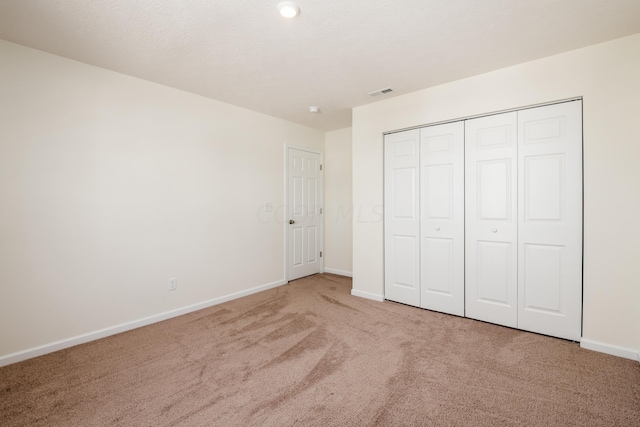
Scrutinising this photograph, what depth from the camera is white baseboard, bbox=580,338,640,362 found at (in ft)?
7.32

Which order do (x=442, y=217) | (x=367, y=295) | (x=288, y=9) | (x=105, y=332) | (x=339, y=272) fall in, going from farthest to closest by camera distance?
(x=339, y=272), (x=367, y=295), (x=442, y=217), (x=105, y=332), (x=288, y=9)

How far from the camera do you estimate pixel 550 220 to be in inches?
102

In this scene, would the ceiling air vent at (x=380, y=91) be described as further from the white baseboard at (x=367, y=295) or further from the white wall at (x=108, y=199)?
the white baseboard at (x=367, y=295)

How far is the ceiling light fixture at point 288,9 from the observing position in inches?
73.5

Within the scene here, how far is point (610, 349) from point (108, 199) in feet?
15.0

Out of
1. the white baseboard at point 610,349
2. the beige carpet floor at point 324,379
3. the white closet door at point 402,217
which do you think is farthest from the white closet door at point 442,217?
the white baseboard at point 610,349

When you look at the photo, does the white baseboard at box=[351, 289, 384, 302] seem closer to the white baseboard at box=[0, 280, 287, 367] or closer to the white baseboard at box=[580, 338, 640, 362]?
the white baseboard at box=[0, 280, 287, 367]

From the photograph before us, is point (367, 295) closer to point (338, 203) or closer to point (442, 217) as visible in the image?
point (442, 217)

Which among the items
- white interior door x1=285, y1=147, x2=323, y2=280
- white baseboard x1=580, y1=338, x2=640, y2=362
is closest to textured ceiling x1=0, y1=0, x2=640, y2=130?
white interior door x1=285, y1=147, x2=323, y2=280

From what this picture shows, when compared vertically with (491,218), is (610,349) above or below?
below

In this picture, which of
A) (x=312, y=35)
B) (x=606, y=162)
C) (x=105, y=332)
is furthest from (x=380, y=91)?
(x=105, y=332)

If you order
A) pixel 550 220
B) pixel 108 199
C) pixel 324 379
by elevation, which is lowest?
pixel 324 379

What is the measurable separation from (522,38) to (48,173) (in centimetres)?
407

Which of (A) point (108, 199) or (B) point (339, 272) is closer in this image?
(A) point (108, 199)
